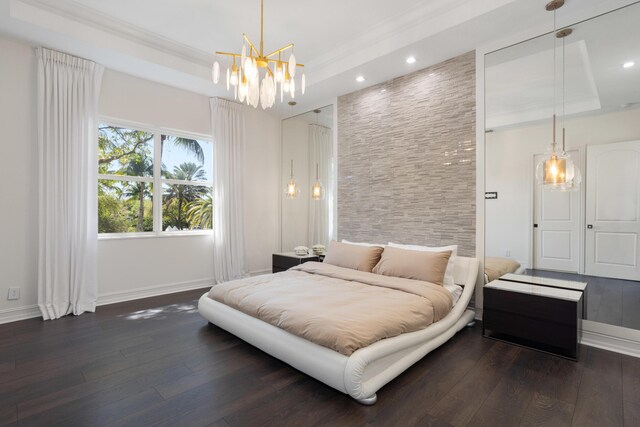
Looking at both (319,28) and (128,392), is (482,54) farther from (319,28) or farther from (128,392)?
Answer: (128,392)

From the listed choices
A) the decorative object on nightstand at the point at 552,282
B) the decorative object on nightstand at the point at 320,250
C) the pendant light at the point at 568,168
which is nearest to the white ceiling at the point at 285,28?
the pendant light at the point at 568,168

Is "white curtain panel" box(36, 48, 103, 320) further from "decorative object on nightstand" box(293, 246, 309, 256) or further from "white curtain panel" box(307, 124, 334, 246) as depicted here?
"white curtain panel" box(307, 124, 334, 246)

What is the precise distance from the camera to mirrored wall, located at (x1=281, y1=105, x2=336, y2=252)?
490 centimetres

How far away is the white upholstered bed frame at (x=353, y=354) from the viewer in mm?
1884

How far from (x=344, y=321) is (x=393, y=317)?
374mm

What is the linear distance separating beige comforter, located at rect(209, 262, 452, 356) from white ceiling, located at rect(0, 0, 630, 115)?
244 cm

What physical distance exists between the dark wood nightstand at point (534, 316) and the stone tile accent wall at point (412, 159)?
0.70 meters

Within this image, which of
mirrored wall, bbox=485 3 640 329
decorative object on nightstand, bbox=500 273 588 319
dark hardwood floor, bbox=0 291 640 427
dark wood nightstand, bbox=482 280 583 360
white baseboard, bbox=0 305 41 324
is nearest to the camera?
dark hardwood floor, bbox=0 291 640 427

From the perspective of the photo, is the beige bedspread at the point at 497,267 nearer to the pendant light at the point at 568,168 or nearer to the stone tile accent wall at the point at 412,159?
the stone tile accent wall at the point at 412,159

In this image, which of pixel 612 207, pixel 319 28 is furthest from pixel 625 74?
pixel 319 28

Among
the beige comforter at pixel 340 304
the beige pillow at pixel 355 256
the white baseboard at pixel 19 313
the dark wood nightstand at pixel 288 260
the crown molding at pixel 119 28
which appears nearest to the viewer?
the beige comforter at pixel 340 304

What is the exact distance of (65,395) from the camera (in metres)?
1.97

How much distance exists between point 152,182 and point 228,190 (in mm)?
1044

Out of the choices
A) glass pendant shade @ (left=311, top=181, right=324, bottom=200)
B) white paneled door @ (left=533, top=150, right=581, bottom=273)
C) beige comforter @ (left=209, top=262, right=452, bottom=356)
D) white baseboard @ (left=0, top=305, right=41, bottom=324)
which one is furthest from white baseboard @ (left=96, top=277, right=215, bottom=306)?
white paneled door @ (left=533, top=150, right=581, bottom=273)
